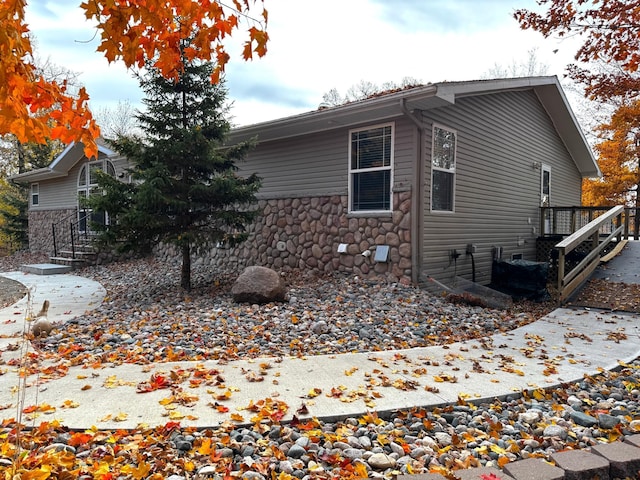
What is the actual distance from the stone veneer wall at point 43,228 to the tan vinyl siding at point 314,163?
9.88 m

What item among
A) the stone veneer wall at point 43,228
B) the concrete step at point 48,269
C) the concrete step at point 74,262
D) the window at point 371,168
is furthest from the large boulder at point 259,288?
the stone veneer wall at point 43,228

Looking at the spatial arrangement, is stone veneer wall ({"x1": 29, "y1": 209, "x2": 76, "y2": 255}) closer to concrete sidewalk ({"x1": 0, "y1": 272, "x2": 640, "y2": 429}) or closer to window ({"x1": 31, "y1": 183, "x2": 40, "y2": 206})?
window ({"x1": 31, "y1": 183, "x2": 40, "y2": 206})

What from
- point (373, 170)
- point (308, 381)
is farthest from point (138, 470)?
point (373, 170)

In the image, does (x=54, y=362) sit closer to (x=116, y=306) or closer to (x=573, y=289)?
(x=116, y=306)

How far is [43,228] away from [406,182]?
15.9 m

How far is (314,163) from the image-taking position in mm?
8516

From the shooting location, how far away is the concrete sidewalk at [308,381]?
2.71m

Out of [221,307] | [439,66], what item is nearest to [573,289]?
[221,307]

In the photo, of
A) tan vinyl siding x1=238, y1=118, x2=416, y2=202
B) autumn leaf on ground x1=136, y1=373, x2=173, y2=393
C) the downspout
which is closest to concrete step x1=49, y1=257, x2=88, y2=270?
tan vinyl siding x1=238, y1=118, x2=416, y2=202

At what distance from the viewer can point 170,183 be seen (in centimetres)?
672

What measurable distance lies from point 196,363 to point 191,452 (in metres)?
1.52

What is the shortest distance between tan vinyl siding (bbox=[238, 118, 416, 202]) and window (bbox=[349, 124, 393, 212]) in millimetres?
133

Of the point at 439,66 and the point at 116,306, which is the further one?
the point at 439,66

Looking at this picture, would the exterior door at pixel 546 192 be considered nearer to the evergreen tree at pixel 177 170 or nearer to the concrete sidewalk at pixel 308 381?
the concrete sidewalk at pixel 308 381
